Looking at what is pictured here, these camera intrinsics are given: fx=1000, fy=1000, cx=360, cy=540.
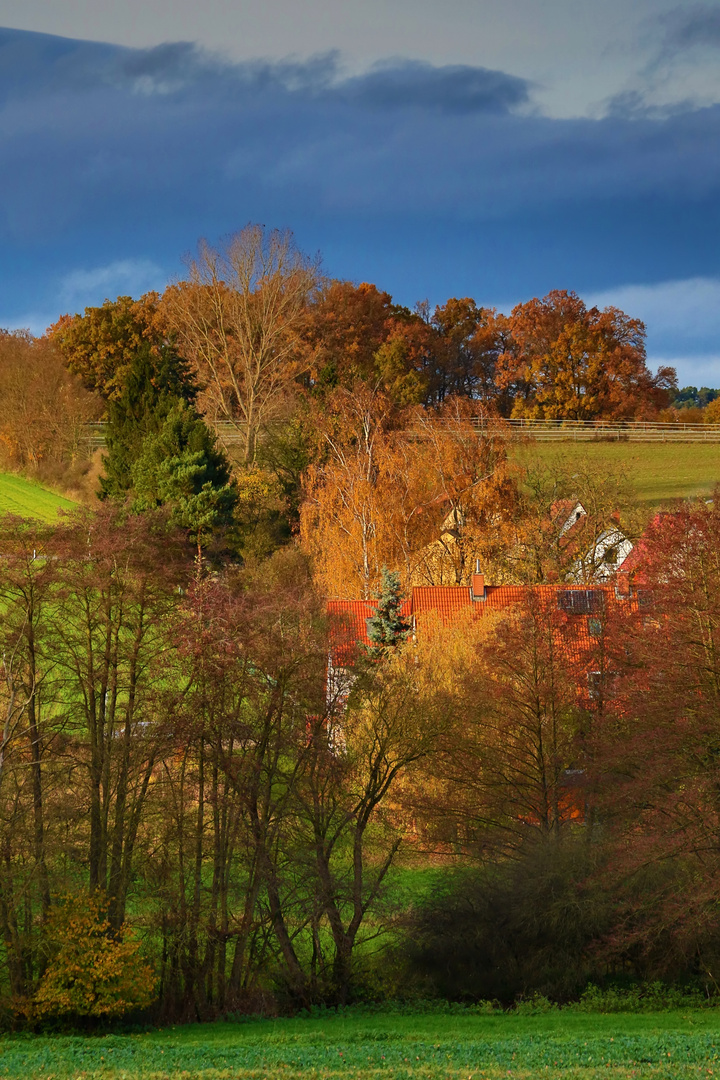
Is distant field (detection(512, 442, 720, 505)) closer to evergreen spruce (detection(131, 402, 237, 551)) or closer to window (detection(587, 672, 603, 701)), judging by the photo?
evergreen spruce (detection(131, 402, 237, 551))

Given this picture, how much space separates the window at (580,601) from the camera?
83.0 ft

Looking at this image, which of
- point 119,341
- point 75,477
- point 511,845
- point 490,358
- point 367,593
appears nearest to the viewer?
point 511,845

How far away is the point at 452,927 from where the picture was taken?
19.4 metres

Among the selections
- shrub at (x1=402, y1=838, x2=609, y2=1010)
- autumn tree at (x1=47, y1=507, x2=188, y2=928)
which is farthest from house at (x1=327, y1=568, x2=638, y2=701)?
shrub at (x1=402, y1=838, x2=609, y2=1010)

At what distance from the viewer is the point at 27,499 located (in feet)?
184

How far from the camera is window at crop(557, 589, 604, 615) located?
25.3 meters

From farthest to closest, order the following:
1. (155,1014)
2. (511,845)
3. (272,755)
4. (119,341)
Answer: (119,341)
(511,845)
(272,755)
(155,1014)

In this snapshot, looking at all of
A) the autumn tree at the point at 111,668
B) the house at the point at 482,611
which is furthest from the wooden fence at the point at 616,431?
the autumn tree at the point at 111,668

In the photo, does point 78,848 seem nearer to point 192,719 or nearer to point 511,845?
point 192,719

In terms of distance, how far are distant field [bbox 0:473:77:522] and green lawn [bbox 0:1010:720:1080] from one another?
131 feet

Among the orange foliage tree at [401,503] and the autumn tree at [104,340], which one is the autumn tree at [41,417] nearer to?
the autumn tree at [104,340]

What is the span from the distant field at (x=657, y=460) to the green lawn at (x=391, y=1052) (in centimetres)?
4095

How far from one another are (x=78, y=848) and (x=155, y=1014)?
3.10 metres

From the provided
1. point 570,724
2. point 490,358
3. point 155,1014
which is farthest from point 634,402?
point 155,1014
